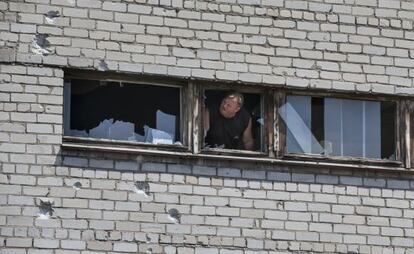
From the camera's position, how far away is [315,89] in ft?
34.6

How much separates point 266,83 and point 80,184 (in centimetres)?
196

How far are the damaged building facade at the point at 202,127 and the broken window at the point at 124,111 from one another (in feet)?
0.04

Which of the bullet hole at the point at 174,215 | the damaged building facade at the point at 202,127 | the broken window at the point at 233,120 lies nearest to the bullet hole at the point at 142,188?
the damaged building facade at the point at 202,127

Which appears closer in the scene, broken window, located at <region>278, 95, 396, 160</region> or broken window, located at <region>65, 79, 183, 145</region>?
broken window, located at <region>65, 79, 183, 145</region>

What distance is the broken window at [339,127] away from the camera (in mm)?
10531

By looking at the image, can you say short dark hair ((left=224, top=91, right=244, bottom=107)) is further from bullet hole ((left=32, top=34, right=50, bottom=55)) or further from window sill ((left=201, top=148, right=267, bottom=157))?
bullet hole ((left=32, top=34, right=50, bottom=55))

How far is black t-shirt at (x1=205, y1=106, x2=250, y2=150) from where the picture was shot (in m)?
10.3

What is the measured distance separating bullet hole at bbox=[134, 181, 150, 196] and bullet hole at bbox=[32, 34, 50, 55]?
4.61 ft

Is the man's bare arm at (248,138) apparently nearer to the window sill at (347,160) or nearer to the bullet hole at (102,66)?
the window sill at (347,160)

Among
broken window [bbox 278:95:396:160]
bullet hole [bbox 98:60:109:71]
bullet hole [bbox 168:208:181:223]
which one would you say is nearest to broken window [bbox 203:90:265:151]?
broken window [bbox 278:95:396:160]

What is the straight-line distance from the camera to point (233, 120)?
1046 centimetres

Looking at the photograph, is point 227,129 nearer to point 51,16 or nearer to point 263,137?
point 263,137

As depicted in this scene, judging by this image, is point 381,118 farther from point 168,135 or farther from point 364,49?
point 168,135

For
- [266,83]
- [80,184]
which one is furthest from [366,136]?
[80,184]
